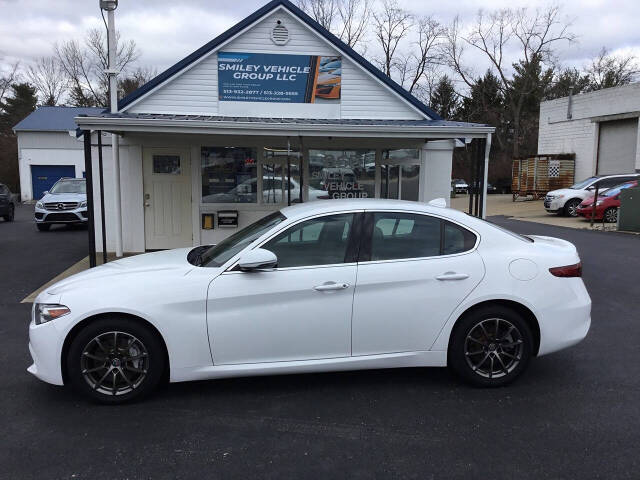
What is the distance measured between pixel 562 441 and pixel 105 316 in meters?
3.28

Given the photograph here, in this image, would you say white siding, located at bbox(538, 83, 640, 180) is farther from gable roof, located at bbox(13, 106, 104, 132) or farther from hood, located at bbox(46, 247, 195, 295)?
gable roof, located at bbox(13, 106, 104, 132)

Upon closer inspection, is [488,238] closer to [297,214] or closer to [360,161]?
[297,214]

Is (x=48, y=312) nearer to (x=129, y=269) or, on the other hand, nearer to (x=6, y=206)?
(x=129, y=269)

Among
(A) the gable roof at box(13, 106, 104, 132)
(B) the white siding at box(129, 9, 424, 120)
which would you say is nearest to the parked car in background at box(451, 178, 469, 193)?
(A) the gable roof at box(13, 106, 104, 132)

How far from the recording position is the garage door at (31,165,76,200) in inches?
1377

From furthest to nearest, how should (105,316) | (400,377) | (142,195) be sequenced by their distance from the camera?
(142,195) → (400,377) → (105,316)

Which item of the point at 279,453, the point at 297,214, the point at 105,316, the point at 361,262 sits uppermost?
the point at 297,214

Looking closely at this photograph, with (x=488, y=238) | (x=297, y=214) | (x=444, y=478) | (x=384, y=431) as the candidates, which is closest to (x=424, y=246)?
(x=488, y=238)

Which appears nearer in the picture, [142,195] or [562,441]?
[562,441]

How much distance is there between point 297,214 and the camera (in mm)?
4406

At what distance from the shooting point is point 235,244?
4492 millimetres

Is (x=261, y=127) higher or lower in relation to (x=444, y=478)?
higher

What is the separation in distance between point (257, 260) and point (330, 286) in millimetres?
584

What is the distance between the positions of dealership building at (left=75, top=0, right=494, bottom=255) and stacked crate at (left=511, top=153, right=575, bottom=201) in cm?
1919
